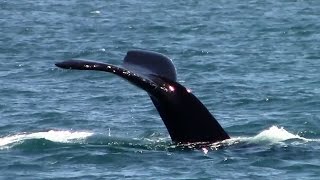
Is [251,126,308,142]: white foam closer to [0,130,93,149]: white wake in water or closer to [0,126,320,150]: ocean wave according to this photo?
[0,126,320,150]: ocean wave

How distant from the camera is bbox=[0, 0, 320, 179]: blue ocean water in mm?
15555

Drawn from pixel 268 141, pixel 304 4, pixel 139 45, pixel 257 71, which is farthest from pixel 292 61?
pixel 304 4

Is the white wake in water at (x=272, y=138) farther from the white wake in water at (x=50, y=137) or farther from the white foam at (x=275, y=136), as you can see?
the white wake in water at (x=50, y=137)

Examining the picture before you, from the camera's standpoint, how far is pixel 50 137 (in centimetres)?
1780

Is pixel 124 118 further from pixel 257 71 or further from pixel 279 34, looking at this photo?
pixel 279 34

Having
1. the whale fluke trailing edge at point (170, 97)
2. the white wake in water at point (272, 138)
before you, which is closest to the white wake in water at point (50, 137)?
the white wake in water at point (272, 138)

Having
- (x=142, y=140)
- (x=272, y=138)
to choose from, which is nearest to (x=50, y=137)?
(x=142, y=140)

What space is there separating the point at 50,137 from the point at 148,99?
19.5 feet

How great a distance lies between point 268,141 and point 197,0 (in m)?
38.6

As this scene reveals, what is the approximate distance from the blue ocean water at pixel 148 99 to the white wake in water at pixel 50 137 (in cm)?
3

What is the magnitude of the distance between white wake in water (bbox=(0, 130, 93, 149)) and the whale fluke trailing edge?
2.72 meters

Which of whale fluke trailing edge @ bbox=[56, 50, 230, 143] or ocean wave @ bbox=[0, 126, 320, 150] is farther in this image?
ocean wave @ bbox=[0, 126, 320, 150]

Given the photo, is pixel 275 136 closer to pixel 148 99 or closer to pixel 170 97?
pixel 170 97

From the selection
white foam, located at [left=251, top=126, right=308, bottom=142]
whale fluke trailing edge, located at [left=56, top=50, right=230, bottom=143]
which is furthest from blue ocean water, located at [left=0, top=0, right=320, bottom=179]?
whale fluke trailing edge, located at [left=56, top=50, right=230, bottom=143]
